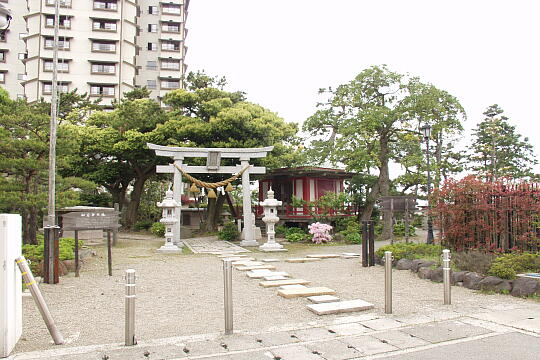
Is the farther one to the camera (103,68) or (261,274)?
(103,68)

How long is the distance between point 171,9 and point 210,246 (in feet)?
161

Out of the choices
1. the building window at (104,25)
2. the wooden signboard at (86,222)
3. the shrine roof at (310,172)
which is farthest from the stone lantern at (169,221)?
the building window at (104,25)

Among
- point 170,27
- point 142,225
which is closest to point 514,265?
point 142,225

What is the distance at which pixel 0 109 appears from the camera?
12.2m

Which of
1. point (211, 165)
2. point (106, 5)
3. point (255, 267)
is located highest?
point (106, 5)

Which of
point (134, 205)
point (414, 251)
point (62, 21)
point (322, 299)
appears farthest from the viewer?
point (62, 21)

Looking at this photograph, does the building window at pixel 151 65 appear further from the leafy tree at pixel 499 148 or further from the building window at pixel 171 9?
the leafy tree at pixel 499 148

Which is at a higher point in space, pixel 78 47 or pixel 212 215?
pixel 78 47

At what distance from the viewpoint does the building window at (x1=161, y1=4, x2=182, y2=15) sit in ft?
191

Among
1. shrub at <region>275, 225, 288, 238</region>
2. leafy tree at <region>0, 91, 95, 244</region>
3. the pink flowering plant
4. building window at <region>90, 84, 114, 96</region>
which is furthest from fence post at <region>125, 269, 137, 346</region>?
building window at <region>90, 84, 114, 96</region>

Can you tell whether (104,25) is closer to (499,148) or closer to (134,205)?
(134,205)

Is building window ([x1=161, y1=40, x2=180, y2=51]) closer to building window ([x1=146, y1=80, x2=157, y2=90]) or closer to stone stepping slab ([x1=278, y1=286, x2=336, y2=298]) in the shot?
building window ([x1=146, y1=80, x2=157, y2=90])

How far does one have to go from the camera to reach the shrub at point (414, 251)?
1144cm

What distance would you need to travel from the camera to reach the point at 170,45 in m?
57.9
